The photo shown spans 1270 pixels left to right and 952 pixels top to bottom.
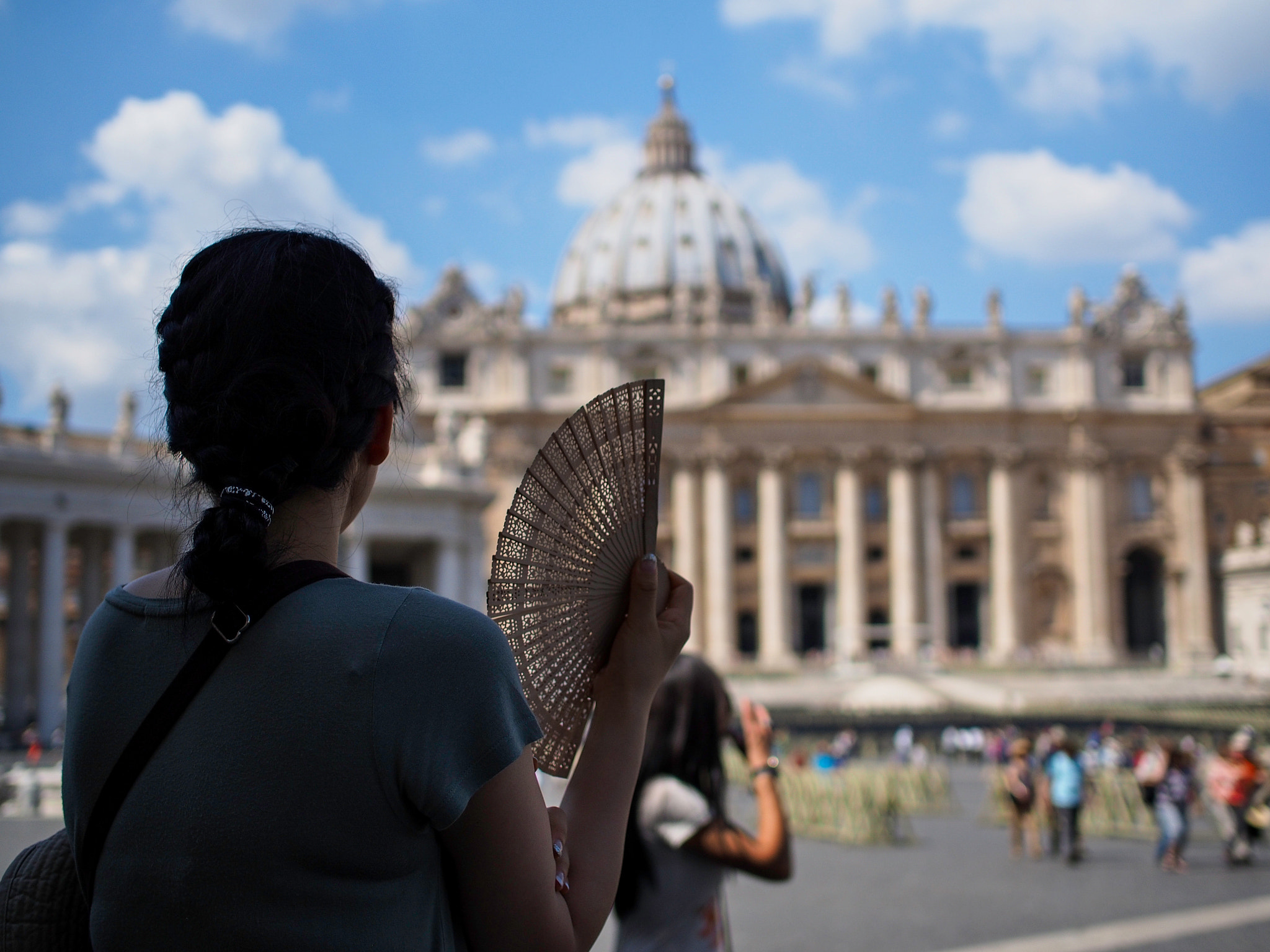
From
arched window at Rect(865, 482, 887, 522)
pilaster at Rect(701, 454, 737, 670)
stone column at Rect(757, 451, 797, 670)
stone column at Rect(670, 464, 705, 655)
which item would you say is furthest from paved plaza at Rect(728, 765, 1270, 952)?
arched window at Rect(865, 482, 887, 522)

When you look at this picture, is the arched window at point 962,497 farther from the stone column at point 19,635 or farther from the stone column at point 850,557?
the stone column at point 19,635

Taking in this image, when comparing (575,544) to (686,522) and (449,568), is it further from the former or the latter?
(686,522)

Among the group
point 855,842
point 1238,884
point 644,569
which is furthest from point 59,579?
point 644,569

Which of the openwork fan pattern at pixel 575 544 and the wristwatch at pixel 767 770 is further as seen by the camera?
the wristwatch at pixel 767 770

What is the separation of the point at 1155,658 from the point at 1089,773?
40696 mm

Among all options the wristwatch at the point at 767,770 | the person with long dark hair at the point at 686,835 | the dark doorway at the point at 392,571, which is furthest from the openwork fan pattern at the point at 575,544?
the dark doorway at the point at 392,571

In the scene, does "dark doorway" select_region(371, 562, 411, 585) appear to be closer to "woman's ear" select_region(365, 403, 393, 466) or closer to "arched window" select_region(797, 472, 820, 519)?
"woman's ear" select_region(365, 403, 393, 466)

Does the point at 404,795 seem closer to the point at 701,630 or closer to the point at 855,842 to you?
the point at 855,842

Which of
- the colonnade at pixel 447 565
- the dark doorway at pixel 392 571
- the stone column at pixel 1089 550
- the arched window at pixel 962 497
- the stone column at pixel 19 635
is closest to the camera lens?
the stone column at pixel 19 635

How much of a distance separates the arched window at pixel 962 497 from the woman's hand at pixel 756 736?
183ft

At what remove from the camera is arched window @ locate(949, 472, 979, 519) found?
2283 inches

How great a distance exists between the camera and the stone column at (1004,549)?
55.9 metres

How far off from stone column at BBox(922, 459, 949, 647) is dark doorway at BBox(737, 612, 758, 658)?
26.3 feet

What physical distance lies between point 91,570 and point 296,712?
25999mm
